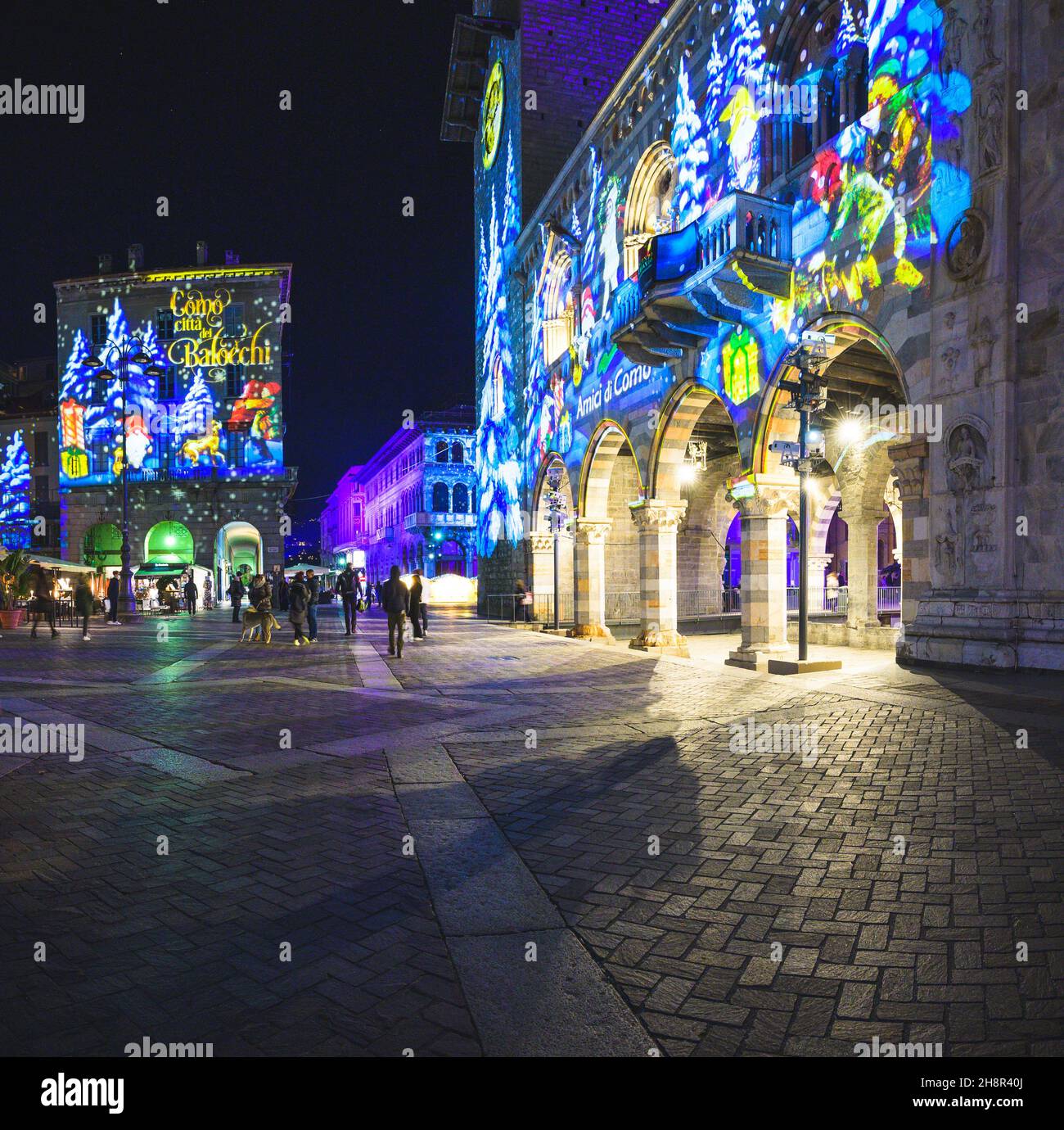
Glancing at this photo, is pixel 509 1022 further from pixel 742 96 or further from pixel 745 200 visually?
pixel 742 96

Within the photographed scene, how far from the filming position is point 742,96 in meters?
13.7

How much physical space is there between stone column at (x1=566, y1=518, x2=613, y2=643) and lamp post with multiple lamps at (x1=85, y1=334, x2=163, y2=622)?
12.8m

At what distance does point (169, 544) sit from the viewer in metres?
45.1

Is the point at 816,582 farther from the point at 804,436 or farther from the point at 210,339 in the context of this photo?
the point at 210,339

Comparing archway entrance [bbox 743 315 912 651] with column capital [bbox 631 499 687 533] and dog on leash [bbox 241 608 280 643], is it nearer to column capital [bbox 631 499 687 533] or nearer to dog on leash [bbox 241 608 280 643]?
column capital [bbox 631 499 687 533]

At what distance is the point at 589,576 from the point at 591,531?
4.21 feet

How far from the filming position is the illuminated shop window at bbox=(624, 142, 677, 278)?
17016mm

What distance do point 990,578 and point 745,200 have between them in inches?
277

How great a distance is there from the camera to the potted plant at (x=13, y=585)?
2400 centimetres

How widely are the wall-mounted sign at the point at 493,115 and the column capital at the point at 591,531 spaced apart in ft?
Result: 59.1

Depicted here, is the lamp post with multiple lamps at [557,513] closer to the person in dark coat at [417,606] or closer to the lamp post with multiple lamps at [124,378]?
the person in dark coat at [417,606]

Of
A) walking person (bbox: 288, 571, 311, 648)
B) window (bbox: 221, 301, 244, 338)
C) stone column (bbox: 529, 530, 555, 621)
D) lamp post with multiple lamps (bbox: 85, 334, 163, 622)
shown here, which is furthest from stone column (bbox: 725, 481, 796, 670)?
window (bbox: 221, 301, 244, 338)

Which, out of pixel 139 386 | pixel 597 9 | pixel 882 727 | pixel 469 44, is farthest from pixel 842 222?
pixel 139 386

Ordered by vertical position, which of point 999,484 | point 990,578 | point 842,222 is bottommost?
point 990,578
